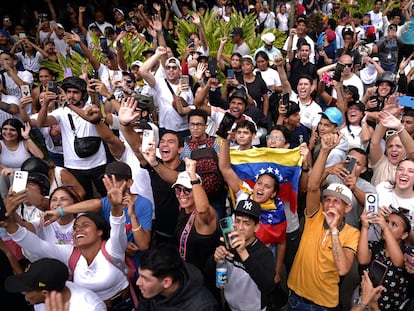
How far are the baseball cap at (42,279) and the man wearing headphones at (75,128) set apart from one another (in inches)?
92.1

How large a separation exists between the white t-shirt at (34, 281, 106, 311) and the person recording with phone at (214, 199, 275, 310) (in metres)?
0.82

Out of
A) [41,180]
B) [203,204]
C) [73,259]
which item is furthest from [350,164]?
[41,180]

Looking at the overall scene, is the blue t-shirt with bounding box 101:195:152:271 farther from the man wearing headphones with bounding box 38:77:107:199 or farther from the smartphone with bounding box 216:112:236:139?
the man wearing headphones with bounding box 38:77:107:199

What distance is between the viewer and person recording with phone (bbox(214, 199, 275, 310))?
2674mm

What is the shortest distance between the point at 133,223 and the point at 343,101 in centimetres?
349

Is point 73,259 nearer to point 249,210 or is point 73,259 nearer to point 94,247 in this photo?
point 94,247

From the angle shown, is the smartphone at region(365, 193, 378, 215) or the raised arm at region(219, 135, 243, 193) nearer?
the smartphone at region(365, 193, 378, 215)

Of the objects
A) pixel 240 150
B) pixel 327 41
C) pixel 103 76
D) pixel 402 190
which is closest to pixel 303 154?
pixel 240 150

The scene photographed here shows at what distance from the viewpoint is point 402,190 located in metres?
3.55

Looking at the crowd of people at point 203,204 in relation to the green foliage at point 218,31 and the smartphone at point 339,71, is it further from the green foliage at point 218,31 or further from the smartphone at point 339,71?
the green foliage at point 218,31

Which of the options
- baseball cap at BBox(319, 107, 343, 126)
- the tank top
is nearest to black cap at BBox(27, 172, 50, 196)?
the tank top

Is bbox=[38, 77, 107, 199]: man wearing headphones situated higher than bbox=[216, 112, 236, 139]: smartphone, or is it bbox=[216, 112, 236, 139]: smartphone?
bbox=[216, 112, 236, 139]: smartphone

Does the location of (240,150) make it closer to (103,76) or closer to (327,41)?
(103,76)

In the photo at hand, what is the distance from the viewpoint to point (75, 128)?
4.66 m
